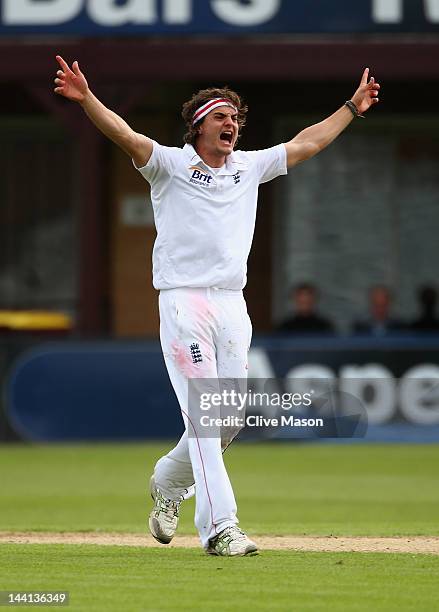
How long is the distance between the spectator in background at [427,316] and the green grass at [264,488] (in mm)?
1612

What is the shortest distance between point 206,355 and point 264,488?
6.15m

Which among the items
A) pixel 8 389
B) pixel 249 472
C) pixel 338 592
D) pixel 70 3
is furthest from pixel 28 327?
pixel 338 592

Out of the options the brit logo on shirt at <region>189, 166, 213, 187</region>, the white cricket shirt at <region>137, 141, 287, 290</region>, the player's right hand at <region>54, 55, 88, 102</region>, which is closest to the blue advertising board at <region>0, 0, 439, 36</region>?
the white cricket shirt at <region>137, 141, 287, 290</region>

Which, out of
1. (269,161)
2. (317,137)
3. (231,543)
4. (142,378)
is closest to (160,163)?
(269,161)

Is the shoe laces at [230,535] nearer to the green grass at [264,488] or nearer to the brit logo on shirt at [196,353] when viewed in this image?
the brit logo on shirt at [196,353]

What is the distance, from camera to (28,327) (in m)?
19.5

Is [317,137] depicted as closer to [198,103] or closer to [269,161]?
[269,161]

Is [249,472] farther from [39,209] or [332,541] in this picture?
[39,209]

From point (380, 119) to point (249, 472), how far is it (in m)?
8.12

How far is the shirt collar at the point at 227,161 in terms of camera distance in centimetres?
769

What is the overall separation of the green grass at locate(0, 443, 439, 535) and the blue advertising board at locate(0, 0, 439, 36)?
16.0 ft

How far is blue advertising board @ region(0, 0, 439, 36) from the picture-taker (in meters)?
17.9

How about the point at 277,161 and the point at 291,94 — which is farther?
the point at 291,94

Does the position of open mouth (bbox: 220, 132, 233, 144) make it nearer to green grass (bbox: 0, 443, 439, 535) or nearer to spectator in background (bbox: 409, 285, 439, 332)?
green grass (bbox: 0, 443, 439, 535)
